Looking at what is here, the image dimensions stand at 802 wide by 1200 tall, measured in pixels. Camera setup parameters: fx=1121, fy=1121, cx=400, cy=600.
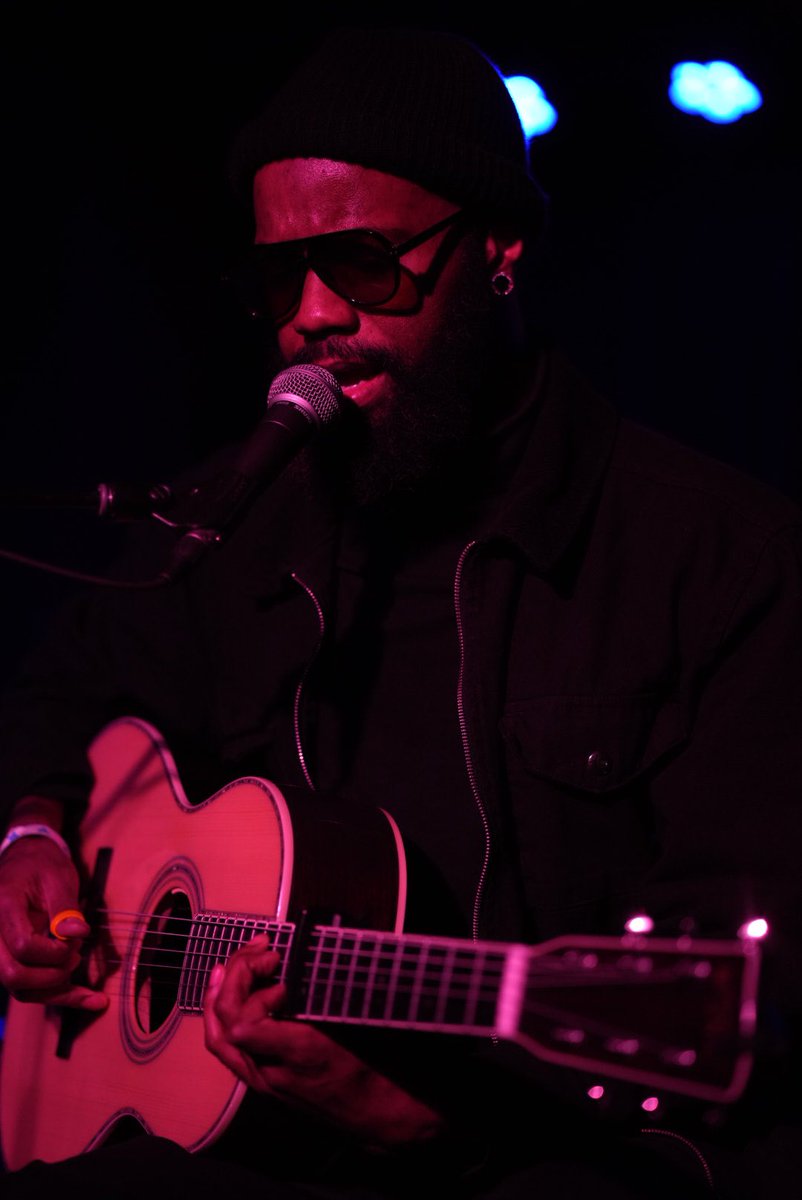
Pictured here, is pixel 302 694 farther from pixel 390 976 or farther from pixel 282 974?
pixel 390 976

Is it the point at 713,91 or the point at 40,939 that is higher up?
the point at 713,91

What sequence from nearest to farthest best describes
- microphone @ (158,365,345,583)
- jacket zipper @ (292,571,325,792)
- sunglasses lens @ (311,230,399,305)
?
microphone @ (158,365,345,583) → sunglasses lens @ (311,230,399,305) → jacket zipper @ (292,571,325,792)

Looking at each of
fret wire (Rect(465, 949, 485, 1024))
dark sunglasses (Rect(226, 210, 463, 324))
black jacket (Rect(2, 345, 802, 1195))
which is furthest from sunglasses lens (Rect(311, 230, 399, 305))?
fret wire (Rect(465, 949, 485, 1024))

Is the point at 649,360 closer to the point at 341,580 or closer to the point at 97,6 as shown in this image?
the point at 341,580

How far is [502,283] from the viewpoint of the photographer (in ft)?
7.55

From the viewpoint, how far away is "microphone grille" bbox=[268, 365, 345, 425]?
1.81m

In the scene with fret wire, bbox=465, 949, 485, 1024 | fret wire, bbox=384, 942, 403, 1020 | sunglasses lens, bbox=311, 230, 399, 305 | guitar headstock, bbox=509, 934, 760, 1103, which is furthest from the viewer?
sunglasses lens, bbox=311, 230, 399, 305

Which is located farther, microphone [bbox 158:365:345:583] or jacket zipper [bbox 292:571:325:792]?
jacket zipper [bbox 292:571:325:792]

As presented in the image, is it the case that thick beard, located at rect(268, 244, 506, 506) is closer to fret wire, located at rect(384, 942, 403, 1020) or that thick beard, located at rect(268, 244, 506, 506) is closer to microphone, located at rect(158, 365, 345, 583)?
microphone, located at rect(158, 365, 345, 583)

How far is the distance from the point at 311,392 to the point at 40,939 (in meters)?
1.12

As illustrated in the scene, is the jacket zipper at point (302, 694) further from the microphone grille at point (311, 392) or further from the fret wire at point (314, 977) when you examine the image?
the fret wire at point (314, 977)

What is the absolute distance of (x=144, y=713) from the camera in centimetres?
260

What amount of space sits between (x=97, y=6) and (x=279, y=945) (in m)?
2.91

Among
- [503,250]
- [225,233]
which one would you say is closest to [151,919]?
[503,250]
